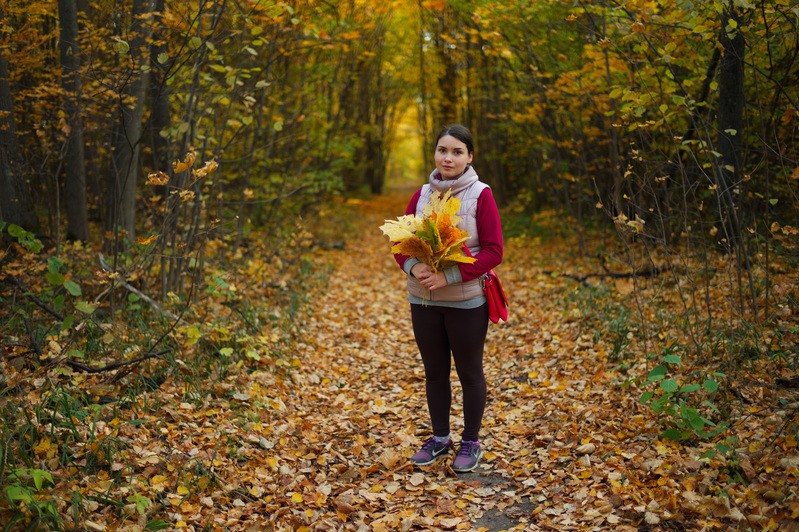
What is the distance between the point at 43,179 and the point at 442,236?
6138mm

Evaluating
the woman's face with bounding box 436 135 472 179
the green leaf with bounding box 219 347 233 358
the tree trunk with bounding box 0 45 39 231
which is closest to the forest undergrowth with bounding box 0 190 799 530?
the green leaf with bounding box 219 347 233 358

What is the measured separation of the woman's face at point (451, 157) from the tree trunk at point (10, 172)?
14.2 feet

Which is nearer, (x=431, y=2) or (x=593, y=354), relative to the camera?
(x=593, y=354)

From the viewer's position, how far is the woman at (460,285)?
3.54 metres

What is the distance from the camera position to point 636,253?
870 centimetres

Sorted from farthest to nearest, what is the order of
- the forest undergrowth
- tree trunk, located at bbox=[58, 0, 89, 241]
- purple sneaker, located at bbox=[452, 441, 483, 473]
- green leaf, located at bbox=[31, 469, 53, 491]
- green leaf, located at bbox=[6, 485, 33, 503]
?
tree trunk, located at bbox=[58, 0, 89, 241] → purple sneaker, located at bbox=[452, 441, 483, 473] → the forest undergrowth → green leaf, located at bbox=[31, 469, 53, 491] → green leaf, located at bbox=[6, 485, 33, 503]

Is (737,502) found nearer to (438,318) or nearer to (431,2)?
(438,318)

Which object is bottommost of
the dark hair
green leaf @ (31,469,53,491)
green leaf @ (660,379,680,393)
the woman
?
green leaf @ (31,469,53,491)

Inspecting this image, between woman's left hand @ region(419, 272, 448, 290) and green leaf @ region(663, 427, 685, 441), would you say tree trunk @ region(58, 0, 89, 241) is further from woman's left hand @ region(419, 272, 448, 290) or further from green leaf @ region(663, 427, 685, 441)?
green leaf @ region(663, 427, 685, 441)

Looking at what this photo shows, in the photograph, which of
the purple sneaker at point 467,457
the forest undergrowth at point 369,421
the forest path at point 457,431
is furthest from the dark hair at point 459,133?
the forest path at point 457,431

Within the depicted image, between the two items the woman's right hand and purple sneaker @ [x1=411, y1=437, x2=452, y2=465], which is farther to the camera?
purple sneaker @ [x1=411, y1=437, x2=452, y2=465]

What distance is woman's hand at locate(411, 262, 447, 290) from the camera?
3.49 meters

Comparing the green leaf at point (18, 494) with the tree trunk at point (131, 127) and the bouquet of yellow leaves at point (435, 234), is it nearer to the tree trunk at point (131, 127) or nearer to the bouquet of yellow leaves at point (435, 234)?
the bouquet of yellow leaves at point (435, 234)

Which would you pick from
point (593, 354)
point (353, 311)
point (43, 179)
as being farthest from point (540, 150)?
point (43, 179)
